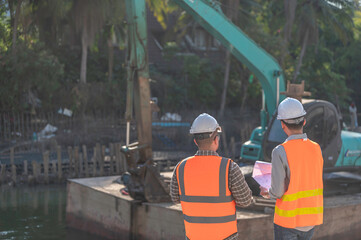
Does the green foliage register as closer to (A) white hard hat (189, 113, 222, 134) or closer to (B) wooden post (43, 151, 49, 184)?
(B) wooden post (43, 151, 49, 184)

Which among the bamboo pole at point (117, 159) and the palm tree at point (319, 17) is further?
the palm tree at point (319, 17)

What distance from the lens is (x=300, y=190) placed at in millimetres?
4637

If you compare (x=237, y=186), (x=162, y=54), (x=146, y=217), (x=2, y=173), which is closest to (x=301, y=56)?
(x=162, y=54)

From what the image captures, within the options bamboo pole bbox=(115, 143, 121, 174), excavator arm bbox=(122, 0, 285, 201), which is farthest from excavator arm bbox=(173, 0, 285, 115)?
bamboo pole bbox=(115, 143, 121, 174)

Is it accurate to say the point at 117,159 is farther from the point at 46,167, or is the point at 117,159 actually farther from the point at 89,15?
the point at 89,15

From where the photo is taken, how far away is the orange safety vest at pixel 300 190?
460 centimetres

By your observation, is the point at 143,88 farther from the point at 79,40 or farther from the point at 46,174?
the point at 79,40

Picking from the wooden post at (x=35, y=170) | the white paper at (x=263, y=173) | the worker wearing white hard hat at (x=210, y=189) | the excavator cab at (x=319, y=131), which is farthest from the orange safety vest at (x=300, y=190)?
the wooden post at (x=35, y=170)

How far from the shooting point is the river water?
12.8 m

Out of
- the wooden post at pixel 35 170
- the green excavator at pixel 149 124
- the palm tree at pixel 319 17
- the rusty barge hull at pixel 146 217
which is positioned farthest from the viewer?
the palm tree at pixel 319 17

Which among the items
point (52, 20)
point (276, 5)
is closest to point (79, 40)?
point (52, 20)

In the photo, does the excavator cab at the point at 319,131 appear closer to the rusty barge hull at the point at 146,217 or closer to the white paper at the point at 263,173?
the rusty barge hull at the point at 146,217

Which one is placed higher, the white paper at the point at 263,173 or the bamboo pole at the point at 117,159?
the white paper at the point at 263,173

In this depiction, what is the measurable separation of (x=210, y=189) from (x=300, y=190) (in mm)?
899
